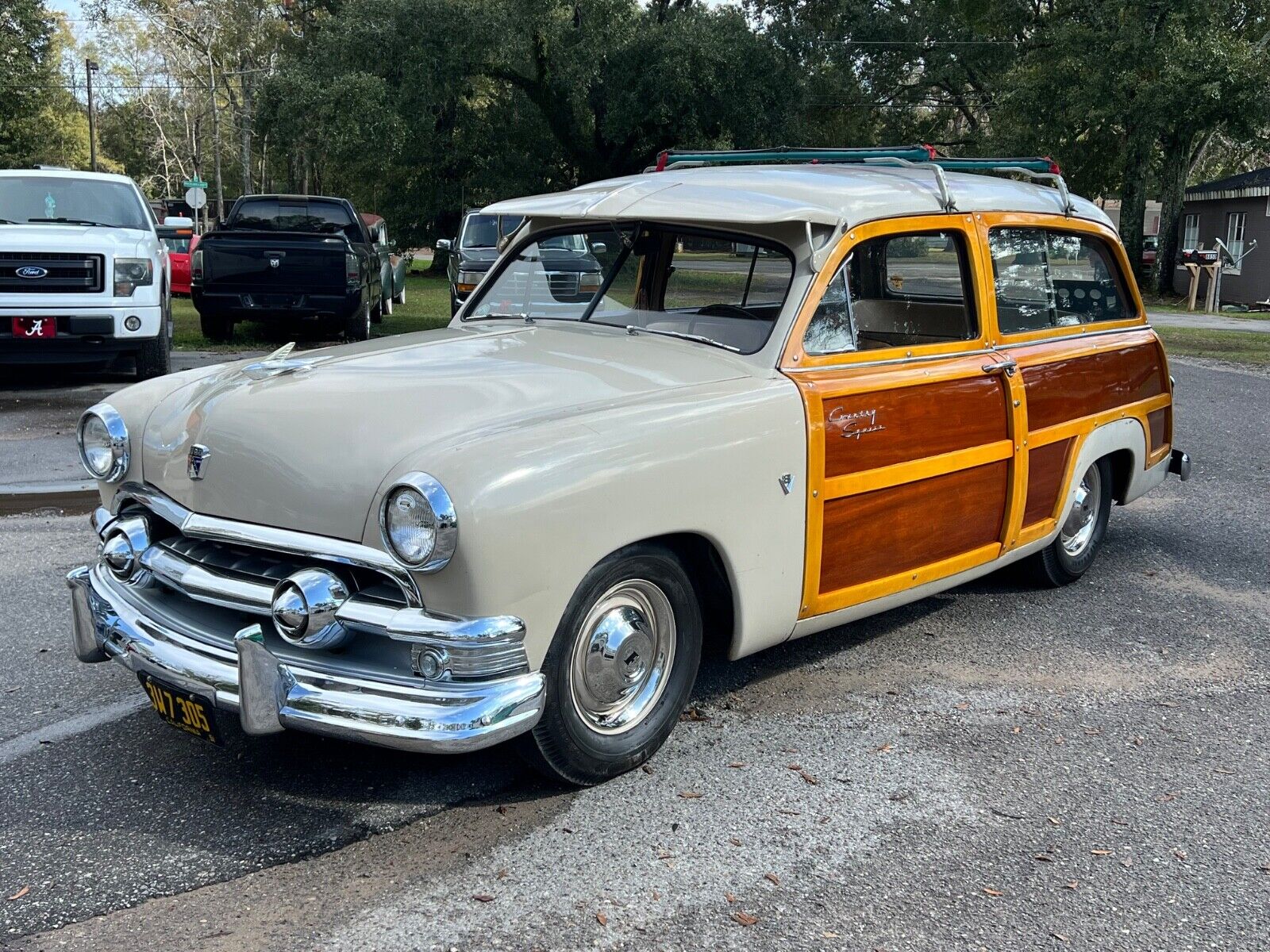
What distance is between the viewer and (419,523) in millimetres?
3137

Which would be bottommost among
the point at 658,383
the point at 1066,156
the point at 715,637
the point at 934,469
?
the point at 715,637

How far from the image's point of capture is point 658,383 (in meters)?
3.90

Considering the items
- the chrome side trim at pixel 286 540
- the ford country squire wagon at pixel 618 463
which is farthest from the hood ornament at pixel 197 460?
the chrome side trim at pixel 286 540

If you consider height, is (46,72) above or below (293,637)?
above

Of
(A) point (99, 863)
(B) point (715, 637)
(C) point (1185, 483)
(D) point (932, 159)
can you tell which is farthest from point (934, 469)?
(C) point (1185, 483)

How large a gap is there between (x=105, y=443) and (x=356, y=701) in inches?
58.5

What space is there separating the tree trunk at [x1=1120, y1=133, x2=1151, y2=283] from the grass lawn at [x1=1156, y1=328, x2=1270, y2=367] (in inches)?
309

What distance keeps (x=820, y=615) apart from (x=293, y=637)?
5.96 feet

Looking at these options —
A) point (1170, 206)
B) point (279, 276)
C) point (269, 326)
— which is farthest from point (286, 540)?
point (1170, 206)

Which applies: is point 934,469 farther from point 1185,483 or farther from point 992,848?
point 1185,483

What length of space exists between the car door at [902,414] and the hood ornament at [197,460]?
1872 millimetres

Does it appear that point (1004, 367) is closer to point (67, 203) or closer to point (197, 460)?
point (197, 460)

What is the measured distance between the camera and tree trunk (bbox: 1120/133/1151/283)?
90.0 ft

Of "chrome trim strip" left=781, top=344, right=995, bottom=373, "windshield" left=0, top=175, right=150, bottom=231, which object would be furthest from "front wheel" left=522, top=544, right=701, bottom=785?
"windshield" left=0, top=175, right=150, bottom=231
